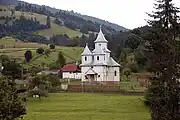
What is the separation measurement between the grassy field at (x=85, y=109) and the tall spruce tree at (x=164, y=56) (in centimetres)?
1867

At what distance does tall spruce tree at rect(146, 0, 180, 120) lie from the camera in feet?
80.9

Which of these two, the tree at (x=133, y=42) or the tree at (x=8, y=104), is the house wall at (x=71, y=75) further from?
the tree at (x=8, y=104)

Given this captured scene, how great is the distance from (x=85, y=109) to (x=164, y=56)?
27.1 metres

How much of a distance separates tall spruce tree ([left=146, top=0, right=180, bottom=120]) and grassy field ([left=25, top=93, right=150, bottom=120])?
1867 cm

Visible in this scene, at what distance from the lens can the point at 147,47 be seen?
2623cm

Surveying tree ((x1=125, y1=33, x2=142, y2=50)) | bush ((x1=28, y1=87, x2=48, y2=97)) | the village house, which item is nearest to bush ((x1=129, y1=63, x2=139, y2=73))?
the village house

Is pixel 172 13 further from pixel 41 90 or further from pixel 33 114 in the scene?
pixel 41 90

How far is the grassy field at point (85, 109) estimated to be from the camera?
147 ft

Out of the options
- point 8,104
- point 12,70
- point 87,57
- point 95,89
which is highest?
point 87,57

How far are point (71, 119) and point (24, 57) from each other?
9915cm

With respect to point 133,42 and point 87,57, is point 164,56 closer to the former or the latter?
point 87,57

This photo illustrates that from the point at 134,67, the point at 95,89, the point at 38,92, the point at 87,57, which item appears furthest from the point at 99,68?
the point at 38,92

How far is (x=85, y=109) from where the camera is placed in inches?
2031

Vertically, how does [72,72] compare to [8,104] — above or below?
above
